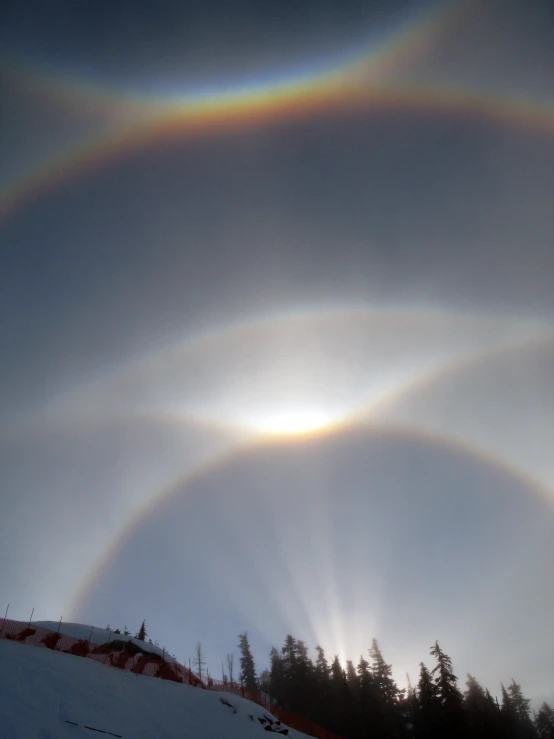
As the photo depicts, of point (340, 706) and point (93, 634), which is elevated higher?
point (93, 634)

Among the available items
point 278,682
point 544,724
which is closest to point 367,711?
point 278,682

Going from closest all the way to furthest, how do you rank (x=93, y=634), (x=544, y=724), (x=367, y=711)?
(x=93, y=634)
(x=367, y=711)
(x=544, y=724)

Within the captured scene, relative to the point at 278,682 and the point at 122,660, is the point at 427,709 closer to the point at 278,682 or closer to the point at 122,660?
the point at 278,682

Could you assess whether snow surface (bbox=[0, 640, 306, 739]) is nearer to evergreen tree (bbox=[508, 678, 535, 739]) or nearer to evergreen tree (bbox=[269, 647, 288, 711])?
evergreen tree (bbox=[269, 647, 288, 711])

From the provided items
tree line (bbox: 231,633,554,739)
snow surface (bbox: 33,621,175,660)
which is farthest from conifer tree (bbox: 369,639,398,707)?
snow surface (bbox: 33,621,175,660)

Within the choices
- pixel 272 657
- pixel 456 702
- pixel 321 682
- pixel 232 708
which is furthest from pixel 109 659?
pixel 272 657

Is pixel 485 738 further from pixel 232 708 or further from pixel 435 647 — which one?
pixel 232 708

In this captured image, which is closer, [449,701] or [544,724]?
[449,701]
